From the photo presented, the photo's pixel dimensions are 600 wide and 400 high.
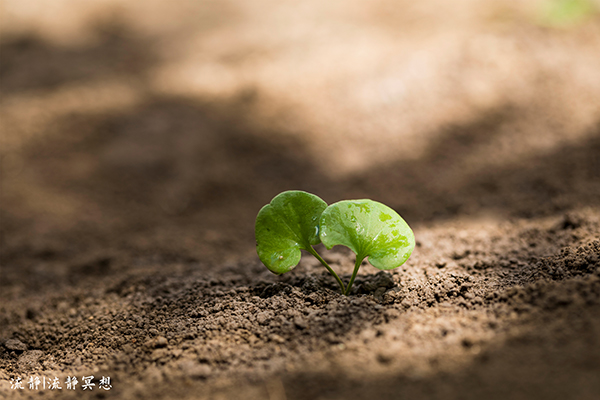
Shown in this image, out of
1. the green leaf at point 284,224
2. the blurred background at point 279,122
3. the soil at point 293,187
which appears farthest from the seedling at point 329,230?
the blurred background at point 279,122

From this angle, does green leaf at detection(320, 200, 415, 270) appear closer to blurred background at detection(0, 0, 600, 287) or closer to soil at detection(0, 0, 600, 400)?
soil at detection(0, 0, 600, 400)

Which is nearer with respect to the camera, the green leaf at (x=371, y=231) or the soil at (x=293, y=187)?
the soil at (x=293, y=187)

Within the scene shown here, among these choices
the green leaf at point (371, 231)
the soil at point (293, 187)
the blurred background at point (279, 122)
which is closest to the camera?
the soil at point (293, 187)

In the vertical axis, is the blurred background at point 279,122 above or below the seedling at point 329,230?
above

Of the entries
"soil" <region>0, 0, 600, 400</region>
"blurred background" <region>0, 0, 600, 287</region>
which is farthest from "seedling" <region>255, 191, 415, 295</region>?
"blurred background" <region>0, 0, 600, 287</region>

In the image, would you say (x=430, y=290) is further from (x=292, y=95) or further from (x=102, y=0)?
(x=102, y=0)

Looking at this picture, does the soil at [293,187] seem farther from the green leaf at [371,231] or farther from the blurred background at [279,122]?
the green leaf at [371,231]

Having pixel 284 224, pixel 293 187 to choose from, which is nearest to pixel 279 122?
pixel 293 187
